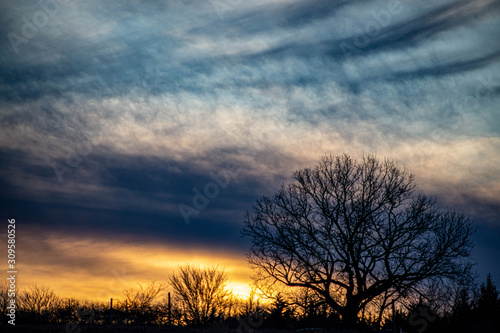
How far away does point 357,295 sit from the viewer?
95.8 feet

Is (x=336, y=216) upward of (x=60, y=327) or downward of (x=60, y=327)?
upward

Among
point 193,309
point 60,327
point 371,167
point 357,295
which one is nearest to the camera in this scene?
point 60,327

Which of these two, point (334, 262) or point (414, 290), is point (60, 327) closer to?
point (334, 262)

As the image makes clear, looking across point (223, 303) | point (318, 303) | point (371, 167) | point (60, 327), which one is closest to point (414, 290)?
point (318, 303)

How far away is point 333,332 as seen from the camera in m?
22.4

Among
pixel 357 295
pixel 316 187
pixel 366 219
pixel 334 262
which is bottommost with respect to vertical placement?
pixel 357 295

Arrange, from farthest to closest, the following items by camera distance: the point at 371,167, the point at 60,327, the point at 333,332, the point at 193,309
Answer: the point at 193,309 → the point at 371,167 → the point at 333,332 → the point at 60,327

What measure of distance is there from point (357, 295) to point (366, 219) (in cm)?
456

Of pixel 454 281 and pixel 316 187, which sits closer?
pixel 454 281

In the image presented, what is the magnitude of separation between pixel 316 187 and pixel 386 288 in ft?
24.8

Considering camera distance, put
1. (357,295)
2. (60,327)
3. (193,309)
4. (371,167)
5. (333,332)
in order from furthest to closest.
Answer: (193,309)
(371,167)
(357,295)
(333,332)
(60,327)

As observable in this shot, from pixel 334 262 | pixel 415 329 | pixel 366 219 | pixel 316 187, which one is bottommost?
pixel 415 329

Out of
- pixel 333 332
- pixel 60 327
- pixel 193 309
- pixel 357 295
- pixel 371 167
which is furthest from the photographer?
pixel 193 309

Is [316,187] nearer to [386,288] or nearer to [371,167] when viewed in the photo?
[371,167]
